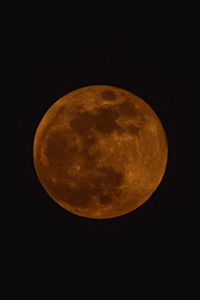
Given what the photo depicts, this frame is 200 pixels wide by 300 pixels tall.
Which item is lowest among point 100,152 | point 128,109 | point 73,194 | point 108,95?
point 73,194

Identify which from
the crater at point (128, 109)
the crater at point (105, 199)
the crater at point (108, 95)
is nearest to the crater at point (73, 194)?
the crater at point (105, 199)

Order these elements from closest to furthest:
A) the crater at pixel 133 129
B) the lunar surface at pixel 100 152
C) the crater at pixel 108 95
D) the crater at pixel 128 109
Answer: the lunar surface at pixel 100 152 → the crater at pixel 133 129 → the crater at pixel 128 109 → the crater at pixel 108 95

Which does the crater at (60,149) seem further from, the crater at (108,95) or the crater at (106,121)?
the crater at (108,95)

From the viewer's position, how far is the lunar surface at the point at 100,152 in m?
4.09

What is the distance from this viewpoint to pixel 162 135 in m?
4.84

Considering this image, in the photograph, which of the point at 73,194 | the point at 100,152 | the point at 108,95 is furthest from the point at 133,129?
the point at 73,194

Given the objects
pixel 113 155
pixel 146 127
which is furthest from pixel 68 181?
pixel 146 127

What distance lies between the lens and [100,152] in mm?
4059

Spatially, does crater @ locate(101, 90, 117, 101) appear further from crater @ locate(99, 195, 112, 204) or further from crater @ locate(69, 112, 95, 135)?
crater @ locate(99, 195, 112, 204)

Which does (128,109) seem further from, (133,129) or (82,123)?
(82,123)

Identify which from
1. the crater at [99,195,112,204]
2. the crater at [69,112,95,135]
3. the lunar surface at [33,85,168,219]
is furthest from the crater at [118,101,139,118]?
the crater at [99,195,112,204]

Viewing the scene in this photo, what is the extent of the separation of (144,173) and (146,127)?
752 mm

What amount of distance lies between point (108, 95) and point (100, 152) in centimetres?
107

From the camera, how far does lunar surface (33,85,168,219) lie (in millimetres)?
4094
